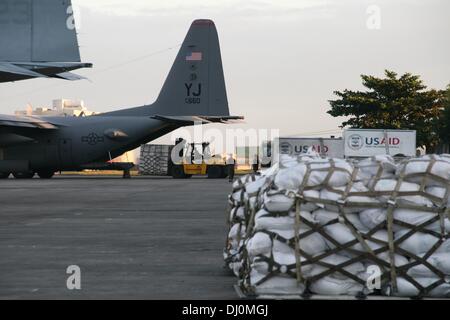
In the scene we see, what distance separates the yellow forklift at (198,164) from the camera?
7112cm

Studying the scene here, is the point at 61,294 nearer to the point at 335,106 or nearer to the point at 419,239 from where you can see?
the point at 419,239

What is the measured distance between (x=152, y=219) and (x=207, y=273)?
37.9 feet

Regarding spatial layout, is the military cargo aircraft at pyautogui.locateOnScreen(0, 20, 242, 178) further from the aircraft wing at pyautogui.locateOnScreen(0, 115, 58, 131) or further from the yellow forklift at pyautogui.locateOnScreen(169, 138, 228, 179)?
the yellow forklift at pyautogui.locateOnScreen(169, 138, 228, 179)

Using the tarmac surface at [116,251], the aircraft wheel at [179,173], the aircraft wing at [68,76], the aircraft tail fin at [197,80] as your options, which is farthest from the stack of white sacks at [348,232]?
the aircraft wheel at [179,173]

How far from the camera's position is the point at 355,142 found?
66.8 metres

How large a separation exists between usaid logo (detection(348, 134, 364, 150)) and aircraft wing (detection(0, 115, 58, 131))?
21144mm

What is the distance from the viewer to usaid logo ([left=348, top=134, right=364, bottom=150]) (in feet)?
218

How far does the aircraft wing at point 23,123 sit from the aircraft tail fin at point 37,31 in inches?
1251

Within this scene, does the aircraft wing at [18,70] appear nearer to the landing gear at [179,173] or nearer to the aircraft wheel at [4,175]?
the aircraft wheel at [4,175]

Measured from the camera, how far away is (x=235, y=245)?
1297 centimetres

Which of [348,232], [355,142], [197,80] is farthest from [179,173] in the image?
[348,232]

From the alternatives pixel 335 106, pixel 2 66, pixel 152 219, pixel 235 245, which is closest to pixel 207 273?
pixel 235 245
